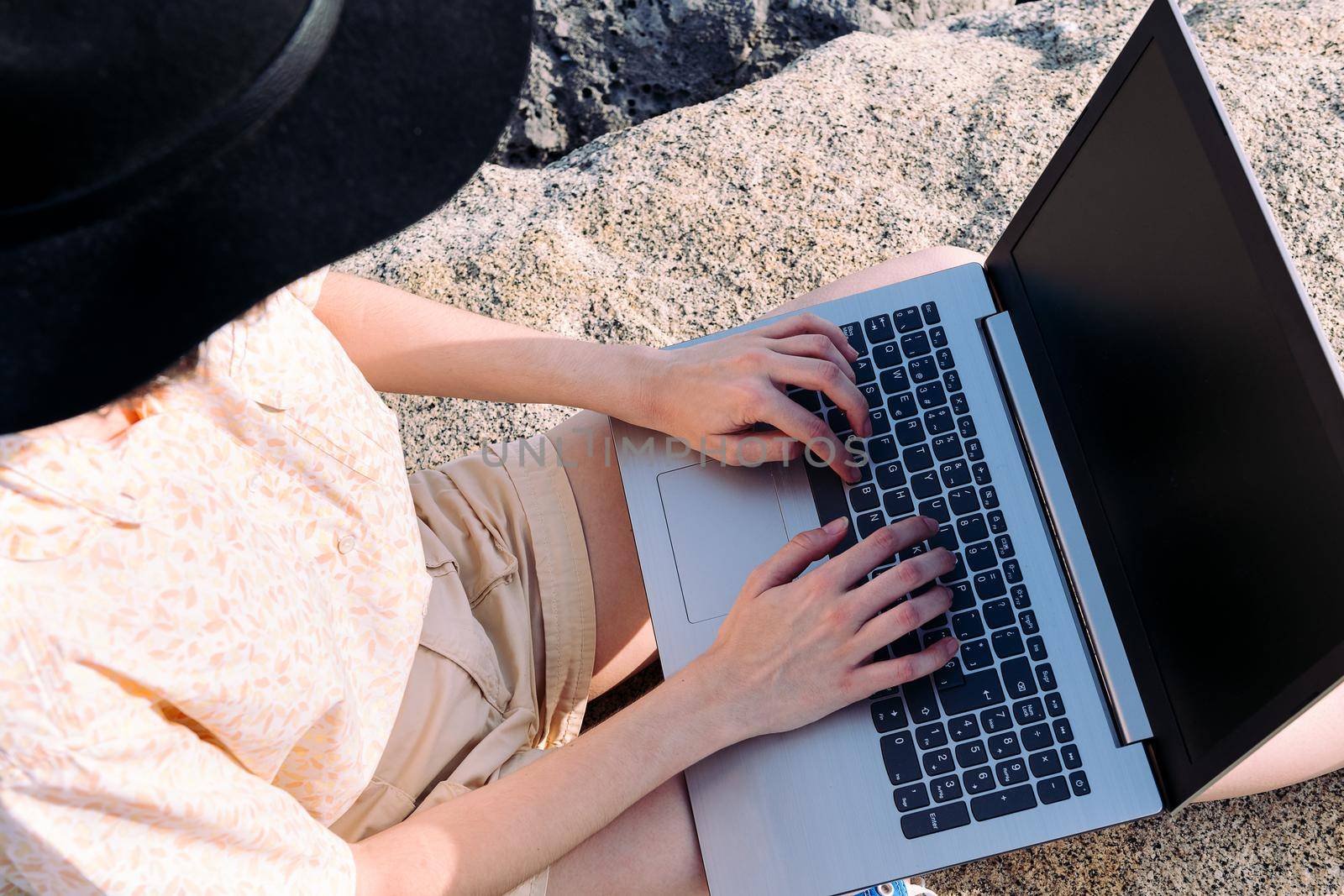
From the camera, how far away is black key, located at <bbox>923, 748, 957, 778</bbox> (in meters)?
0.89

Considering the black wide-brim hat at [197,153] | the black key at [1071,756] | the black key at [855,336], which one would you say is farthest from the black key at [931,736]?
the black wide-brim hat at [197,153]

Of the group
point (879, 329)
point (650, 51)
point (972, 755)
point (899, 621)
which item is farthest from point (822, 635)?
point (650, 51)

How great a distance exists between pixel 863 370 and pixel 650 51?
A: 1308 mm

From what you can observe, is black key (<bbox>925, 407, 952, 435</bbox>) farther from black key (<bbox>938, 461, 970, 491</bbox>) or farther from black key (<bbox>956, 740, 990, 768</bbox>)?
black key (<bbox>956, 740, 990, 768</bbox>)

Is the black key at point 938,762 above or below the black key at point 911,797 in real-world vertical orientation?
above

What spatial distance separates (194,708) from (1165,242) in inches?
33.5

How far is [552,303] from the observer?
5.55 ft

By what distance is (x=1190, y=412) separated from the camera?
0.81 meters

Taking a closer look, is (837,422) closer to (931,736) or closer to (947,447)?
(947,447)

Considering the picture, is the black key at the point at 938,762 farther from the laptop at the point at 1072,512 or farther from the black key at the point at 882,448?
the black key at the point at 882,448

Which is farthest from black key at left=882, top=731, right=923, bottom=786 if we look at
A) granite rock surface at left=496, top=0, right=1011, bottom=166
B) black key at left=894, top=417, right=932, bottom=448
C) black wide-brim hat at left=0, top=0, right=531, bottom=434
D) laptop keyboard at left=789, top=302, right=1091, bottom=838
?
granite rock surface at left=496, top=0, right=1011, bottom=166

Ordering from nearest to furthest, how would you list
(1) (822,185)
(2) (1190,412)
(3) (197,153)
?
(3) (197,153), (2) (1190,412), (1) (822,185)

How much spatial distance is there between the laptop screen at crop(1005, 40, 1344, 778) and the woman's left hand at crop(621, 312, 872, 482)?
23cm

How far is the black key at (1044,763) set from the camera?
0.88 metres
